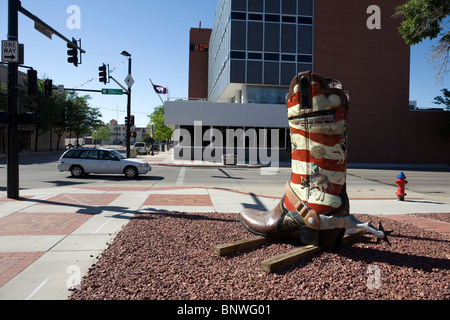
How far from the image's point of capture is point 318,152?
3604 millimetres

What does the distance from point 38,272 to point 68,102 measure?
48.0 metres

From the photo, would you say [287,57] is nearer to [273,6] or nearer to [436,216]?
[273,6]

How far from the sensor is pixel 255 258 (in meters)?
3.73

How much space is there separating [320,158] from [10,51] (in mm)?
8308

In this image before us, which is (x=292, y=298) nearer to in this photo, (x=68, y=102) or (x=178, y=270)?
(x=178, y=270)

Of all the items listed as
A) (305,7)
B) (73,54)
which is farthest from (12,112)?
(305,7)

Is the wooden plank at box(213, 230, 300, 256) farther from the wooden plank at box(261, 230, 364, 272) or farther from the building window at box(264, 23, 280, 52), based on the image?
the building window at box(264, 23, 280, 52)

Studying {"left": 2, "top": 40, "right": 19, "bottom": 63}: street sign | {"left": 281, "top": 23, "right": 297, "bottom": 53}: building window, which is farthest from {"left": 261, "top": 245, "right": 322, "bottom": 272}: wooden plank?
{"left": 281, "top": 23, "right": 297, "bottom": 53}: building window

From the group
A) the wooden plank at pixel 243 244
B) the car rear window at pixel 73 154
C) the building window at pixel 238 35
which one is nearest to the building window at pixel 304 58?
the building window at pixel 238 35

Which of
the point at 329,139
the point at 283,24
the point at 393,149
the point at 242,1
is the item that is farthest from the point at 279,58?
the point at 329,139

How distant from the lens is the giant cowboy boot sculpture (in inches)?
139

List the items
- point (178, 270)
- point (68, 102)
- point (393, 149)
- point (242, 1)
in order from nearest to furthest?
point (178, 270)
point (242, 1)
point (393, 149)
point (68, 102)

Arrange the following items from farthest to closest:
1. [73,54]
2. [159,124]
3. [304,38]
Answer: [159,124], [304,38], [73,54]

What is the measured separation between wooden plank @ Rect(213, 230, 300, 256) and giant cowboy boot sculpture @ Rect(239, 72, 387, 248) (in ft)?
1.63
